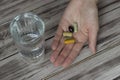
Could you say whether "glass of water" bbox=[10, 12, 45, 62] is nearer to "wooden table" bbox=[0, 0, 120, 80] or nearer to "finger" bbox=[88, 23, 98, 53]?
"wooden table" bbox=[0, 0, 120, 80]

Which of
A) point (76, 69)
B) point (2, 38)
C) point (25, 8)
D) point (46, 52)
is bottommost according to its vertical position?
point (76, 69)

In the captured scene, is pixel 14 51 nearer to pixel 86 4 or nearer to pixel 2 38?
pixel 2 38

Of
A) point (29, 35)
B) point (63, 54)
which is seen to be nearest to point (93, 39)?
point (63, 54)

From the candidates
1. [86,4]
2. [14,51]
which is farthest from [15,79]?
[86,4]

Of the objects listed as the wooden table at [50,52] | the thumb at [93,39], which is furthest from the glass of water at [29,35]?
the thumb at [93,39]

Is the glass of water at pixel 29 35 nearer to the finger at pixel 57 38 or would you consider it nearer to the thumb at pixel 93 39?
the finger at pixel 57 38

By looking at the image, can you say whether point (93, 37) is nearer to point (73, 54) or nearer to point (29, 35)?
point (73, 54)
